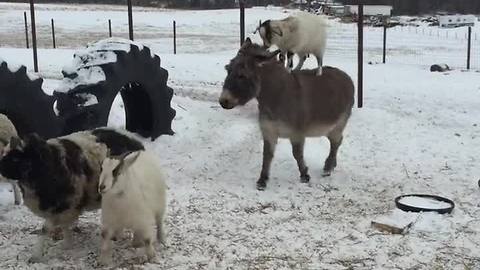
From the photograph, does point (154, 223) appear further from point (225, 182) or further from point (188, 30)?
point (188, 30)

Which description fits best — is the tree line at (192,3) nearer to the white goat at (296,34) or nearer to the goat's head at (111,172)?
the white goat at (296,34)

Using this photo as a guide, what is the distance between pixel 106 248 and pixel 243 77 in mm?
2637

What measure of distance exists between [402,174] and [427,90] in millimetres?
5869

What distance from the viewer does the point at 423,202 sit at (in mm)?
6598

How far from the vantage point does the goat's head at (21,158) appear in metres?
4.84

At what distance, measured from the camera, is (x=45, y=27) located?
33219 millimetres

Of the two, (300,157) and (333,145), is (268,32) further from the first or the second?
(300,157)

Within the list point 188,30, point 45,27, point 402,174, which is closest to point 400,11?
point 188,30

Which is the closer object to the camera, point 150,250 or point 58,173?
point 58,173

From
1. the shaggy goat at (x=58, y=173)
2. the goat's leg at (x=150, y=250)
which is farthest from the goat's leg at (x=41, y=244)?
the goat's leg at (x=150, y=250)

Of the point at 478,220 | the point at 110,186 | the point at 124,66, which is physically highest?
the point at 124,66

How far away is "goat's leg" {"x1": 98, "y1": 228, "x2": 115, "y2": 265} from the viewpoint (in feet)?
16.1

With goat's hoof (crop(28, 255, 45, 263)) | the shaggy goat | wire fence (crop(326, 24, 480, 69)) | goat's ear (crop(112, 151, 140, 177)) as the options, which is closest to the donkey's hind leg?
the shaggy goat

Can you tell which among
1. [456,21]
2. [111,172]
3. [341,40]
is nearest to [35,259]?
[111,172]
